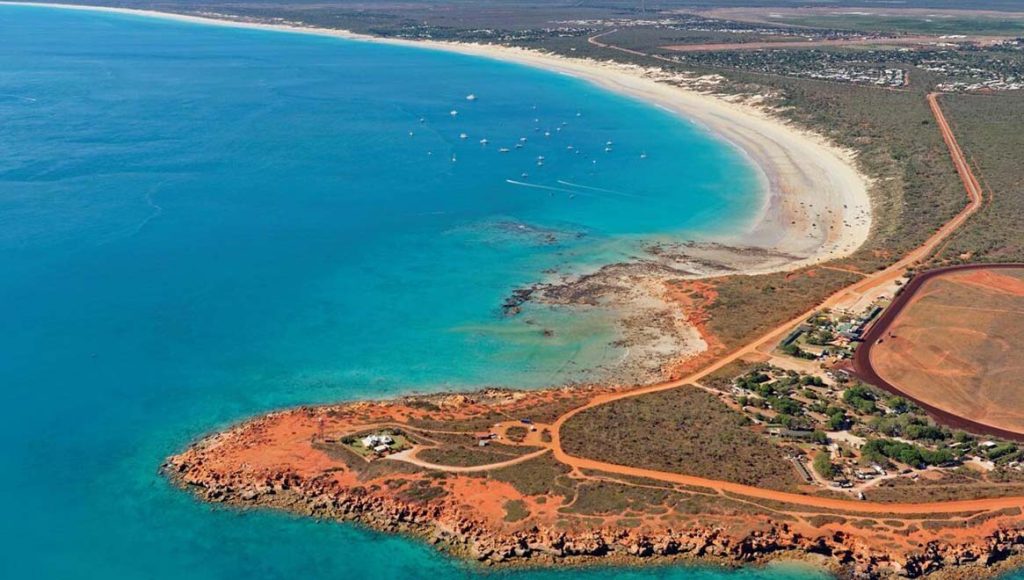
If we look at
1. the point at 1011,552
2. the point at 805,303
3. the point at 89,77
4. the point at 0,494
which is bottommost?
the point at 0,494

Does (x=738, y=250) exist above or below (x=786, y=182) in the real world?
below

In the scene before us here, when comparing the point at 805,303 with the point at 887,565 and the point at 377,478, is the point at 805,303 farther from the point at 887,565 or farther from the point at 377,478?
the point at 377,478

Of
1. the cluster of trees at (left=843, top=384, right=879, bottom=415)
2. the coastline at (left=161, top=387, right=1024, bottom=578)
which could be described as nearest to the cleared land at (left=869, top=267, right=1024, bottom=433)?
the cluster of trees at (left=843, top=384, right=879, bottom=415)

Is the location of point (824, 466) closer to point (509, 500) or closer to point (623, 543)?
point (623, 543)

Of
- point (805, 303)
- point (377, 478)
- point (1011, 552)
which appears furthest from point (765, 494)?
point (805, 303)

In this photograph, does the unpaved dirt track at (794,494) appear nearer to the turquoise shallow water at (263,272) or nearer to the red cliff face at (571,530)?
the red cliff face at (571,530)

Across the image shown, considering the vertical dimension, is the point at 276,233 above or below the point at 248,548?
above

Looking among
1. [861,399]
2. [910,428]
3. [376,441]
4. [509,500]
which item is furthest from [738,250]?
[376,441]
